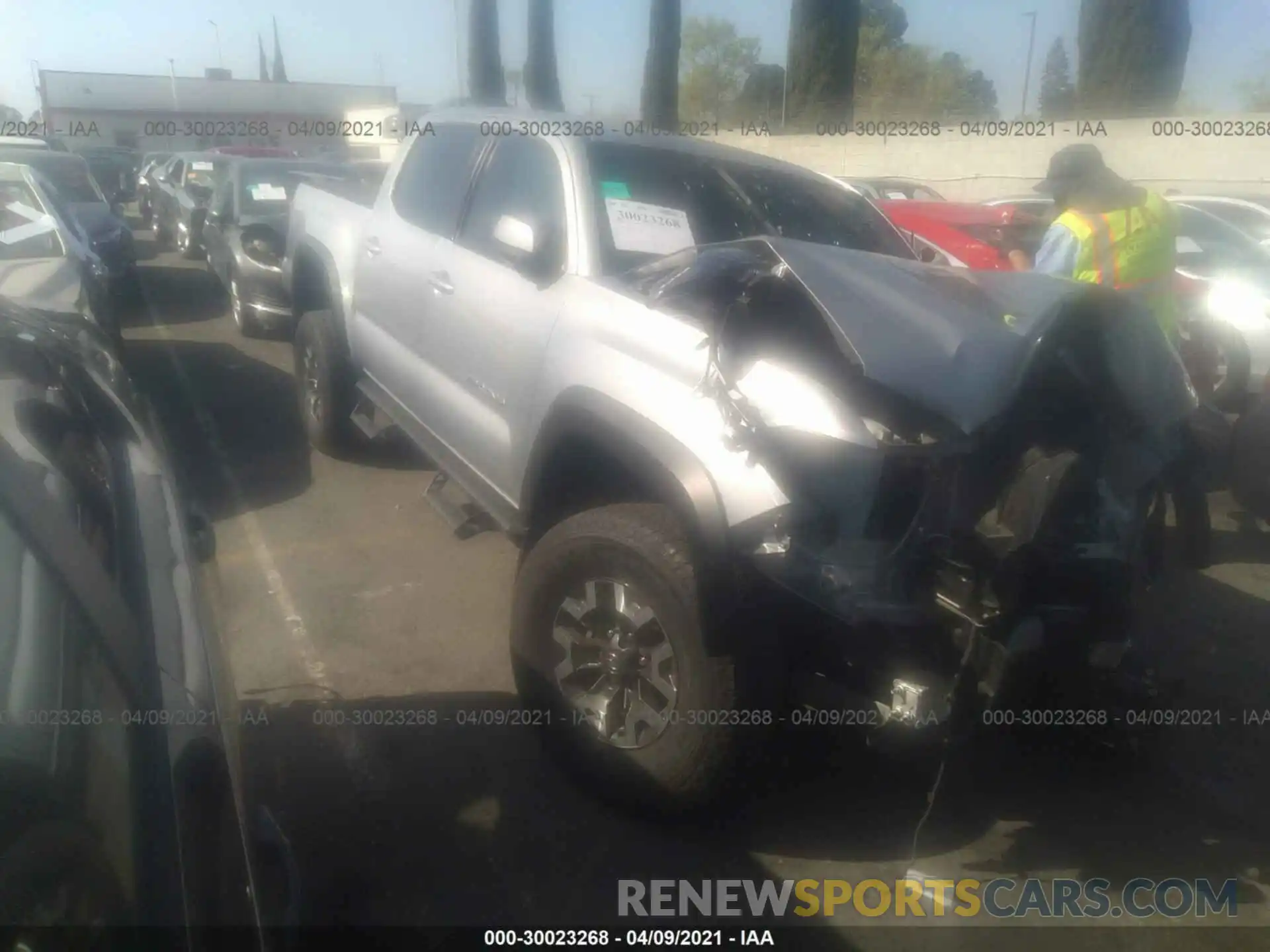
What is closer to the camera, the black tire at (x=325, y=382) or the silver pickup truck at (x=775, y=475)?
the silver pickup truck at (x=775, y=475)

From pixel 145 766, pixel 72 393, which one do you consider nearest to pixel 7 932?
pixel 145 766

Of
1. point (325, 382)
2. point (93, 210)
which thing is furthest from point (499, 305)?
point (93, 210)

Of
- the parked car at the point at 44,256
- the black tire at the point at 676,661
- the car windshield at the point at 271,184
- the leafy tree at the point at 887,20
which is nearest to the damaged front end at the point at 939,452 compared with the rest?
the black tire at the point at 676,661

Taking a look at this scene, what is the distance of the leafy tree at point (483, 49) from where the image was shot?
25734mm

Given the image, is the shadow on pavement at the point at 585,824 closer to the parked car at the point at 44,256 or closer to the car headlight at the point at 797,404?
the car headlight at the point at 797,404

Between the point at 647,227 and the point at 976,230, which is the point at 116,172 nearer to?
the point at 976,230

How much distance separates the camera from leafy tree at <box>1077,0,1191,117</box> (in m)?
21.5

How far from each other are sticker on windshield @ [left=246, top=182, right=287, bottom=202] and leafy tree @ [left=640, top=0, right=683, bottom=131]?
17564 millimetres

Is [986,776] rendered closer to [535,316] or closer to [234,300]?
[535,316]

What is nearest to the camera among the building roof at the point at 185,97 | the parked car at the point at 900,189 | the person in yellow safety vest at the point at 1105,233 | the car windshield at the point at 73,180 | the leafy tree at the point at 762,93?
the person in yellow safety vest at the point at 1105,233

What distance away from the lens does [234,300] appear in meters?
9.19

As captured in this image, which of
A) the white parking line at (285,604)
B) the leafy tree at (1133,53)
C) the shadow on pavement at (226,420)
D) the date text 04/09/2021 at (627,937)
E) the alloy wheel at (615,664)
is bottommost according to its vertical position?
the date text 04/09/2021 at (627,937)

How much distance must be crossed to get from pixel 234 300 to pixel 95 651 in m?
8.47

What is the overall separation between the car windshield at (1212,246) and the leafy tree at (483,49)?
66.5ft
